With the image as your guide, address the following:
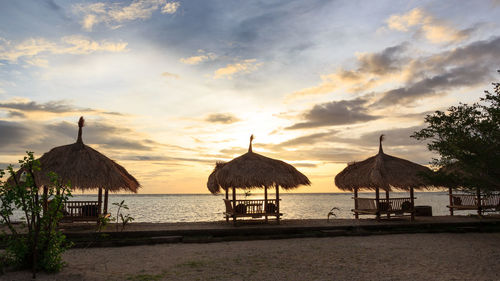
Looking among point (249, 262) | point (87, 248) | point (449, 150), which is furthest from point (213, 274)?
point (449, 150)

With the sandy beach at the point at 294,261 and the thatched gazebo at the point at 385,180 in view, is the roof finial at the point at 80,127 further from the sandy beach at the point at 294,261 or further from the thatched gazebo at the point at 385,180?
the thatched gazebo at the point at 385,180

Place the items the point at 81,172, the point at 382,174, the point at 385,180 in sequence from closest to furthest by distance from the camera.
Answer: the point at 81,172 → the point at 385,180 → the point at 382,174

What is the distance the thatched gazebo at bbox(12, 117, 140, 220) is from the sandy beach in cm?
328

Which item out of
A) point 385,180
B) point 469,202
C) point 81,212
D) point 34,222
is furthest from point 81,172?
point 469,202

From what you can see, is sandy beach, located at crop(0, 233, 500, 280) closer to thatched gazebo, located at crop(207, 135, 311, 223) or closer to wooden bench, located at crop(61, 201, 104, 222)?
thatched gazebo, located at crop(207, 135, 311, 223)

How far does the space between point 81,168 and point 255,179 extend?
21.7ft

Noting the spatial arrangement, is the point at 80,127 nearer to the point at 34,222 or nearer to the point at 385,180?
the point at 34,222

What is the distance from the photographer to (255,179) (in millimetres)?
15281

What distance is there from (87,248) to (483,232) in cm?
1512

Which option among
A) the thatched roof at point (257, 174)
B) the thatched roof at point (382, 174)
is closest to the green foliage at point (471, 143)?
the thatched roof at point (382, 174)

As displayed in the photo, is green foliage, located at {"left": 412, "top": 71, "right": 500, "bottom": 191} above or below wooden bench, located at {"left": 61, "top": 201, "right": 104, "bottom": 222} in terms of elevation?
above

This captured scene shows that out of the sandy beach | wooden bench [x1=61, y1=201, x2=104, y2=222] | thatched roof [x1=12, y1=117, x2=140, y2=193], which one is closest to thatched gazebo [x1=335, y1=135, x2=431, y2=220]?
the sandy beach

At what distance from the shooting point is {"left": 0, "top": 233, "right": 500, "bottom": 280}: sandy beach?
8.00m

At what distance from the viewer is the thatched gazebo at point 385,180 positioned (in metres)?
16.8
